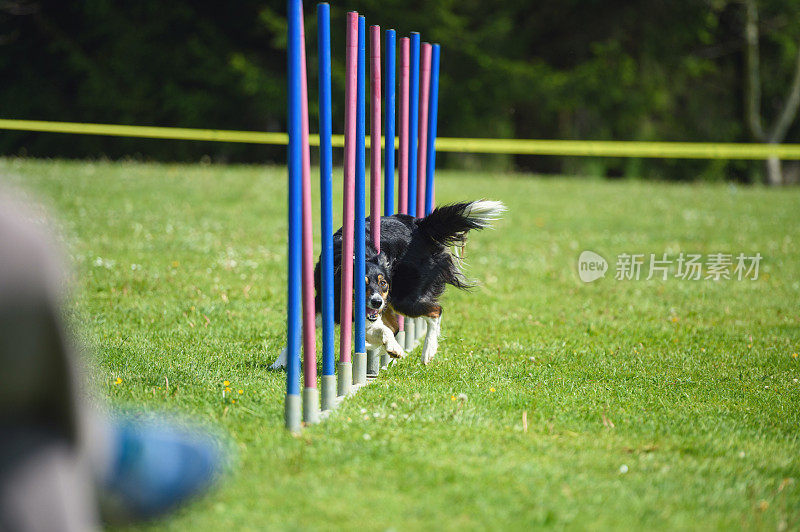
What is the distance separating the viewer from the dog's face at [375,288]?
5.19 m

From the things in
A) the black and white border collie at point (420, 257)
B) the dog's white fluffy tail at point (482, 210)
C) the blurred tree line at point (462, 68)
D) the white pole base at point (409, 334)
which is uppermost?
the blurred tree line at point (462, 68)

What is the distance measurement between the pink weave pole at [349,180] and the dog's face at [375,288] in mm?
503

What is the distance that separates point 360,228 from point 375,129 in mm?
595

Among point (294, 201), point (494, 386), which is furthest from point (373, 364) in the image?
point (294, 201)

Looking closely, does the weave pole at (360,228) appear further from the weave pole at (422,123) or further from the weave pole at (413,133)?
the weave pole at (422,123)

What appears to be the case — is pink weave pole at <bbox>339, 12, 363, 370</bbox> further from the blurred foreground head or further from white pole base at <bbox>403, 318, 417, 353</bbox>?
the blurred foreground head

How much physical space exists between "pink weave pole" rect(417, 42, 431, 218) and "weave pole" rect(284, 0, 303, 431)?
2499 mm

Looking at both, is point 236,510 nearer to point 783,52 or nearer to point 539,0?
point 539,0

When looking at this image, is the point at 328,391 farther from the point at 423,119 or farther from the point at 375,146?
the point at 423,119

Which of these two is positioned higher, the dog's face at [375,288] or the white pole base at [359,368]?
the dog's face at [375,288]

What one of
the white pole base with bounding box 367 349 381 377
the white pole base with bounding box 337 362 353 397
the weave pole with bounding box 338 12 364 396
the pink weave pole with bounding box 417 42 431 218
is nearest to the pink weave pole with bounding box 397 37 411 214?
the pink weave pole with bounding box 417 42 431 218

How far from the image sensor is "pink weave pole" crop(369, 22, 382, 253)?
4711 millimetres

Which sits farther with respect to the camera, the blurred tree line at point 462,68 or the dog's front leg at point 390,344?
the blurred tree line at point 462,68

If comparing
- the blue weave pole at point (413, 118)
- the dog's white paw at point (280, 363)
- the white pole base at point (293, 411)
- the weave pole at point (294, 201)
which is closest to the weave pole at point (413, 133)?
the blue weave pole at point (413, 118)
